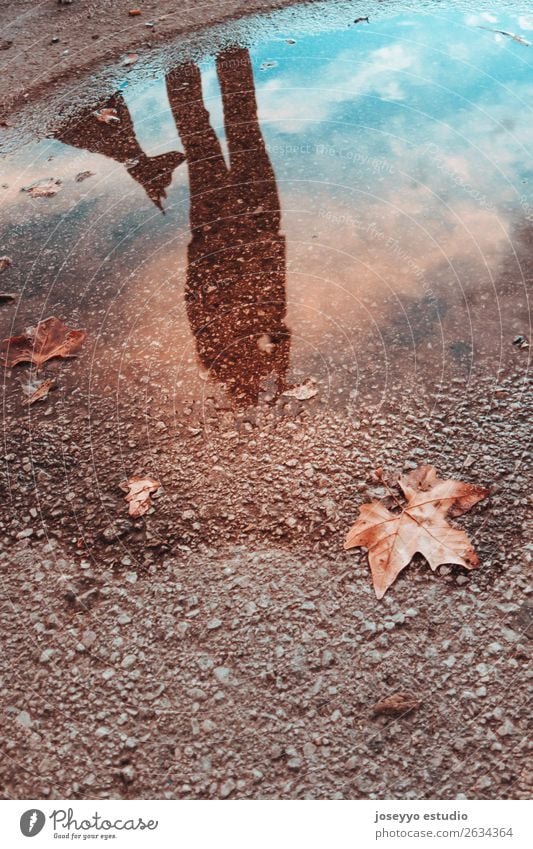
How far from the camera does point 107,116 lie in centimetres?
465

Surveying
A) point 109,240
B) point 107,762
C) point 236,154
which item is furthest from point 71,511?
point 236,154

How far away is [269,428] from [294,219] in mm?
1522

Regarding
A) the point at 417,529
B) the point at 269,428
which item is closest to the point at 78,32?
the point at 269,428

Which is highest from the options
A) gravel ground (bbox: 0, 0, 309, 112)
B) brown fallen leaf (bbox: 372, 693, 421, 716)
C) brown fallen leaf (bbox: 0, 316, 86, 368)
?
gravel ground (bbox: 0, 0, 309, 112)

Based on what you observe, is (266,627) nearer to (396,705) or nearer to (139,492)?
(396,705)

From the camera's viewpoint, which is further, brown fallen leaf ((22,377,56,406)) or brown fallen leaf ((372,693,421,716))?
brown fallen leaf ((22,377,56,406))

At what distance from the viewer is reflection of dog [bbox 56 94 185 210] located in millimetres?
4055

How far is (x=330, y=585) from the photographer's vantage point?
2.14 m

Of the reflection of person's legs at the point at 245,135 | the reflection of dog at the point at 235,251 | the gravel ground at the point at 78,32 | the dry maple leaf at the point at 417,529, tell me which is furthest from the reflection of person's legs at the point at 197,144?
the dry maple leaf at the point at 417,529

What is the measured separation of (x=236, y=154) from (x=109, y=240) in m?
1.10

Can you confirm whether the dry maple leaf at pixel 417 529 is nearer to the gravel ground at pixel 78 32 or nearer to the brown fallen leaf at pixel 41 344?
the brown fallen leaf at pixel 41 344

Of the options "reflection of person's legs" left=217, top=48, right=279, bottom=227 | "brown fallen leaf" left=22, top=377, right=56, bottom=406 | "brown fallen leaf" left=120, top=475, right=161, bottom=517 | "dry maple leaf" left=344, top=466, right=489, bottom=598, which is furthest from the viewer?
"reflection of person's legs" left=217, top=48, right=279, bottom=227

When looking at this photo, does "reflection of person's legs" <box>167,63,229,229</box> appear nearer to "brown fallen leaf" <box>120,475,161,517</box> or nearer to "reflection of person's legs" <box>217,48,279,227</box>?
"reflection of person's legs" <box>217,48,279,227</box>

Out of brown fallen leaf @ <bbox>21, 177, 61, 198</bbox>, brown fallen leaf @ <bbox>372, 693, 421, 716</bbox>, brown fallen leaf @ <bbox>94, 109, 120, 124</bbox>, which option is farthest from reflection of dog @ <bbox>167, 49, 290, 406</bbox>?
brown fallen leaf @ <bbox>372, 693, 421, 716</bbox>
